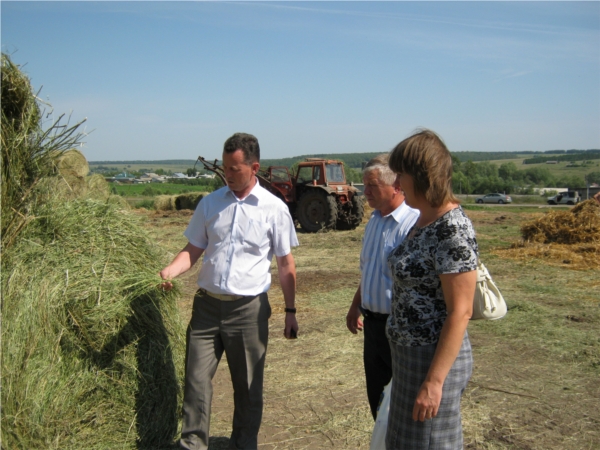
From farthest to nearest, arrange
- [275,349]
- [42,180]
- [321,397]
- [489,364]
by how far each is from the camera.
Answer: [275,349] → [489,364] → [321,397] → [42,180]

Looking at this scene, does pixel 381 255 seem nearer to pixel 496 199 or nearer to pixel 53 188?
pixel 53 188

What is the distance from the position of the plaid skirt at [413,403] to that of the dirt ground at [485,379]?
4.94 ft

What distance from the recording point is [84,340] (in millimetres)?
3041

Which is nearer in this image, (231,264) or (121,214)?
(231,264)

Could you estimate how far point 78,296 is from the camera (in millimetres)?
3021

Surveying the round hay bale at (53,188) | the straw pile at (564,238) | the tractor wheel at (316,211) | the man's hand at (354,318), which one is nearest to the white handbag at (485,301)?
the man's hand at (354,318)

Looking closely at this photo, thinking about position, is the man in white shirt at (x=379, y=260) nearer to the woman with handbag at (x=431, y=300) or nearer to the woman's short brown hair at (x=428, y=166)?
the woman with handbag at (x=431, y=300)

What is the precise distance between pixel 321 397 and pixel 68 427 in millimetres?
1954

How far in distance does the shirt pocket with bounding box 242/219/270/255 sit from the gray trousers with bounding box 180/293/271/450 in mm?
264

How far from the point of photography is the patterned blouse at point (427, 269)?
202cm

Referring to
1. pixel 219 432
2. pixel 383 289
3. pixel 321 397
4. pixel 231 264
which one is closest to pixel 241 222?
pixel 231 264

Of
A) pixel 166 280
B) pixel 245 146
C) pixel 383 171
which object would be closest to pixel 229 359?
pixel 166 280

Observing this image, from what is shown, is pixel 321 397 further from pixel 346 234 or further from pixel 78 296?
pixel 346 234

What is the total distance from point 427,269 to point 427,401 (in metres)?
0.46
